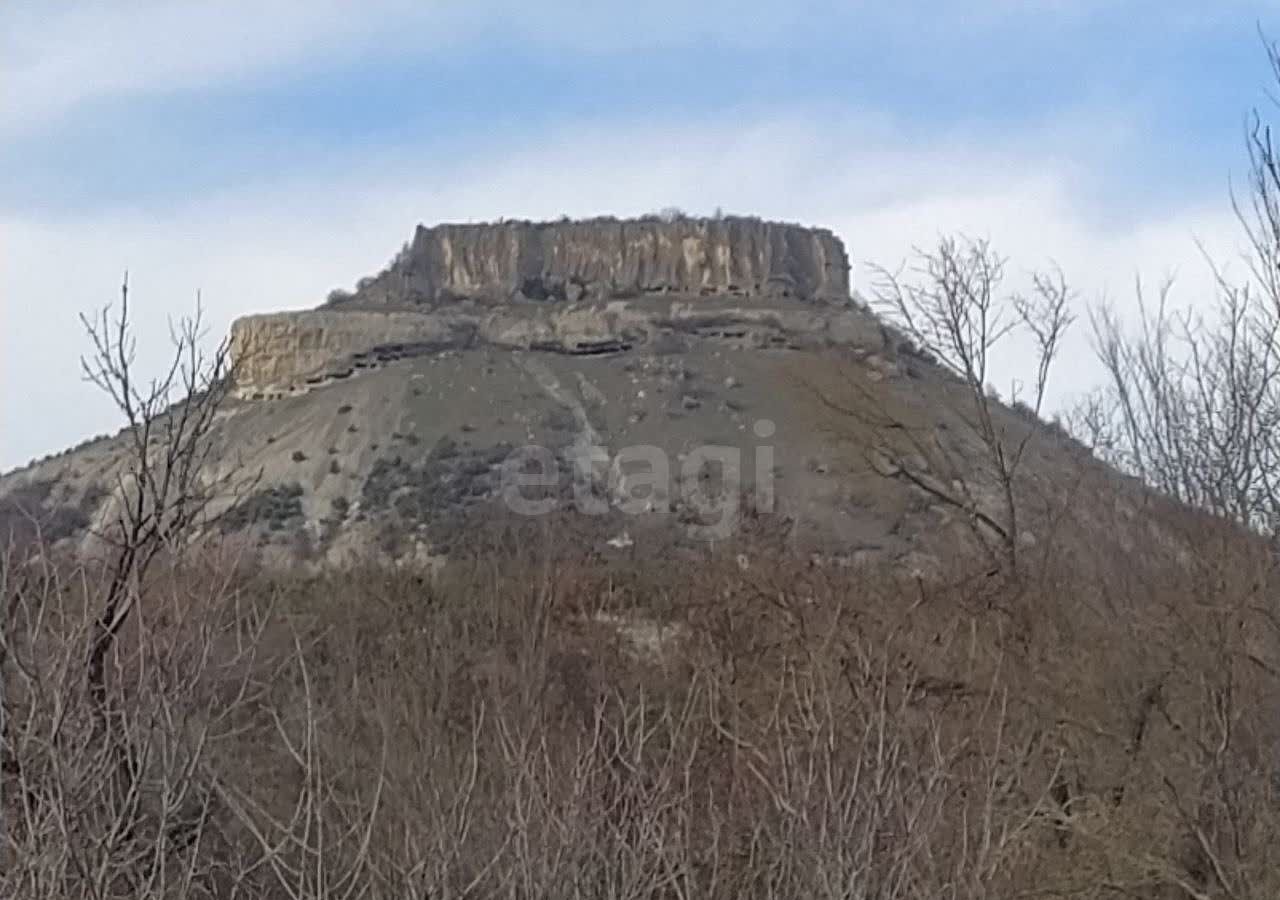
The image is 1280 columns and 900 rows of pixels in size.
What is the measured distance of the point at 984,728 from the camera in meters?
10.7

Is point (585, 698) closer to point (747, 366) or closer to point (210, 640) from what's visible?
point (210, 640)

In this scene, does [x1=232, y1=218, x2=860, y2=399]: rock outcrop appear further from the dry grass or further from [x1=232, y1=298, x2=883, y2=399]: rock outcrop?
the dry grass

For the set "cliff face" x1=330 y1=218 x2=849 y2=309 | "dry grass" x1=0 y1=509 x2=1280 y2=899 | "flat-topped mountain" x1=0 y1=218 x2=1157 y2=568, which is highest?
"cliff face" x1=330 y1=218 x2=849 y2=309

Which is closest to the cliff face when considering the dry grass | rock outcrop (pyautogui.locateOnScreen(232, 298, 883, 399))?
rock outcrop (pyautogui.locateOnScreen(232, 298, 883, 399))

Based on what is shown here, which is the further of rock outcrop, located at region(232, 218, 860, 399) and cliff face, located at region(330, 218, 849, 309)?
cliff face, located at region(330, 218, 849, 309)

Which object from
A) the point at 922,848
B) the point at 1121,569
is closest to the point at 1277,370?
the point at 1121,569

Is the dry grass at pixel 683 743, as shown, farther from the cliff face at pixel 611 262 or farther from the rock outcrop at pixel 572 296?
the cliff face at pixel 611 262

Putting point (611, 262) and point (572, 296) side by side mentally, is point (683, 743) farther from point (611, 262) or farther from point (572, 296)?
point (611, 262)

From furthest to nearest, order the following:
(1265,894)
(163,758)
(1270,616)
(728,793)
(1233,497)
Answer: (1233,497) < (1270,616) < (1265,894) < (728,793) < (163,758)

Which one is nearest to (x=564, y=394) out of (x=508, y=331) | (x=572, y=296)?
(x=508, y=331)

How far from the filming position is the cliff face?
193 feet

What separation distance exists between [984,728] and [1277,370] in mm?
3493

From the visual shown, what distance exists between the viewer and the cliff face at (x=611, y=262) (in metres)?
58.9

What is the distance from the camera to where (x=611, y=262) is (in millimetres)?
59969
